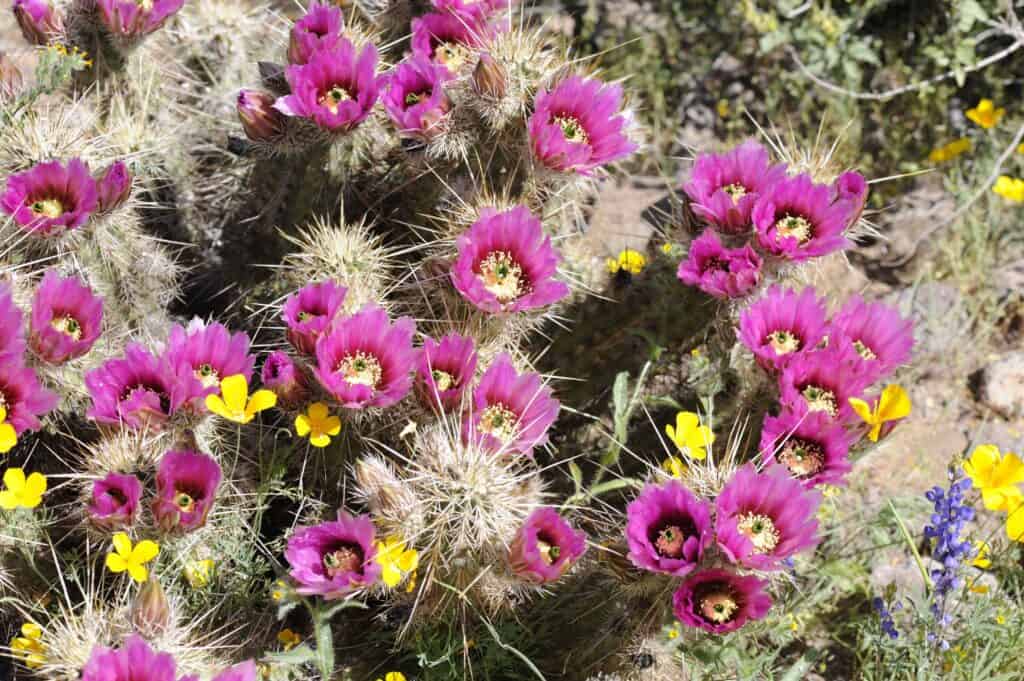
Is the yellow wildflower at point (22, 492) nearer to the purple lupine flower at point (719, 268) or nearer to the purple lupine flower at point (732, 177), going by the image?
the purple lupine flower at point (719, 268)

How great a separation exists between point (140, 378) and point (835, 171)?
1571mm

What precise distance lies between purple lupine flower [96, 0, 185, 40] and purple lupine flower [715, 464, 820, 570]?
60.4 inches

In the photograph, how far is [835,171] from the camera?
2621 millimetres

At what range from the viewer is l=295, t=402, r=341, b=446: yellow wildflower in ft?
6.58

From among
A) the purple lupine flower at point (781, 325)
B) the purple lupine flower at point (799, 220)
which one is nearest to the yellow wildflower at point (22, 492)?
the purple lupine flower at point (781, 325)

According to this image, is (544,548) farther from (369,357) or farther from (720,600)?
(369,357)

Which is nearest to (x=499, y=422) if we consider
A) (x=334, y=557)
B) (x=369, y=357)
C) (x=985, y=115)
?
(x=369, y=357)

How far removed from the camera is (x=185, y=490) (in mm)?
1952

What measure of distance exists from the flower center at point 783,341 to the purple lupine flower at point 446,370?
575mm

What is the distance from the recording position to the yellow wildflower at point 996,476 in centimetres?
221

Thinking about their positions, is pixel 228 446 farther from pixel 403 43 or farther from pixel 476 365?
pixel 403 43

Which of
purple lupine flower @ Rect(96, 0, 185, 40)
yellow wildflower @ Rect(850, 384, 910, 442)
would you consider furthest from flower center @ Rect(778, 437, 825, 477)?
purple lupine flower @ Rect(96, 0, 185, 40)

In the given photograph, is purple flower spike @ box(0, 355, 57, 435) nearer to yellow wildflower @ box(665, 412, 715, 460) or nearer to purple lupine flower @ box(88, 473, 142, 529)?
purple lupine flower @ box(88, 473, 142, 529)

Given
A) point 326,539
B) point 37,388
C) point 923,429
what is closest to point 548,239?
point 326,539
